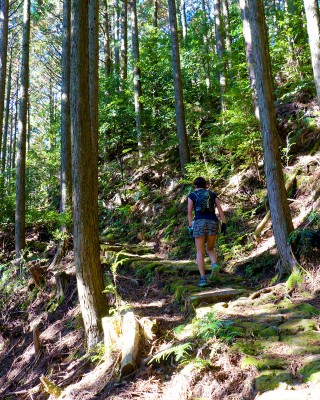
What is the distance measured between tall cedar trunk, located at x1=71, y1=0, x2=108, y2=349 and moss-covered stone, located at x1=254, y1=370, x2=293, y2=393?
10.1 ft

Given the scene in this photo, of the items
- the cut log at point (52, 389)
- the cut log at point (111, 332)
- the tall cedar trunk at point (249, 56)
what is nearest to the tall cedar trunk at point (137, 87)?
the tall cedar trunk at point (249, 56)

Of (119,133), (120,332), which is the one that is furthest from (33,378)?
(119,133)

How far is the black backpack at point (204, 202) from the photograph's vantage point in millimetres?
6449

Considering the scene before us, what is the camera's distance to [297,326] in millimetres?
3877

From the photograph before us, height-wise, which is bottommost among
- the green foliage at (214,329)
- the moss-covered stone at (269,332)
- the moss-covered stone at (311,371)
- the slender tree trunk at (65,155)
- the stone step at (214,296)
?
the moss-covered stone at (311,371)

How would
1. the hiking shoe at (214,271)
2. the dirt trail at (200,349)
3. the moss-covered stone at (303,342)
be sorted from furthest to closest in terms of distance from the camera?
the hiking shoe at (214,271), the moss-covered stone at (303,342), the dirt trail at (200,349)

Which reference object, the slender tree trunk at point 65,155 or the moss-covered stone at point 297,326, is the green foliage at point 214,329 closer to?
the moss-covered stone at point 297,326

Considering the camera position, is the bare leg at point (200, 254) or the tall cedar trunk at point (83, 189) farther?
the bare leg at point (200, 254)

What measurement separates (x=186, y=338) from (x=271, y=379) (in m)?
1.33

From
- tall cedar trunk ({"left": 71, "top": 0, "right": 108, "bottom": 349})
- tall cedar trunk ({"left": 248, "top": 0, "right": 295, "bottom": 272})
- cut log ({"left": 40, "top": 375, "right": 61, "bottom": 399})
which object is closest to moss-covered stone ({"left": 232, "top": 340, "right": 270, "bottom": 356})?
tall cedar trunk ({"left": 248, "top": 0, "right": 295, "bottom": 272})

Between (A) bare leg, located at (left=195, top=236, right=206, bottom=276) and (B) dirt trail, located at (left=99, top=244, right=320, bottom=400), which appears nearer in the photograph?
(B) dirt trail, located at (left=99, top=244, right=320, bottom=400)

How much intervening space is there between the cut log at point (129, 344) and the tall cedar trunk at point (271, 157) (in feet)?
8.14

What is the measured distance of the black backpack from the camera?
6449 mm

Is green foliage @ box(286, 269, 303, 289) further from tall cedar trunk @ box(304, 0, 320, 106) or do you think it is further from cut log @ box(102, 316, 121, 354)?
tall cedar trunk @ box(304, 0, 320, 106)
